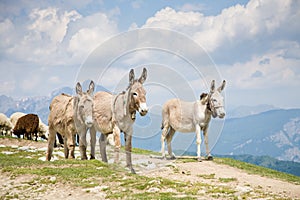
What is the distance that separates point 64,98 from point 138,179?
7.48m

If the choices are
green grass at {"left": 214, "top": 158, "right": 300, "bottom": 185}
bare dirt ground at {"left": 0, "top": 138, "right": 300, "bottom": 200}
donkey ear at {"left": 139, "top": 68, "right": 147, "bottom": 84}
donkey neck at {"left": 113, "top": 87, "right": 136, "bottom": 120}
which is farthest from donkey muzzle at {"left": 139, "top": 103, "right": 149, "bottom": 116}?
green grass at {"left": 214, "top": 158, "right": 300, "bottom": 185}

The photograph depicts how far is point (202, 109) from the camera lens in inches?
890

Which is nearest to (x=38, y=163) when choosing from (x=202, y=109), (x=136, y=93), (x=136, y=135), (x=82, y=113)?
(x=82, y=113)

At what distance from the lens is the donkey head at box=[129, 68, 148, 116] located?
1270 centimetres

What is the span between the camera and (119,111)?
559 inches

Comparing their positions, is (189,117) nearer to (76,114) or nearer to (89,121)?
(76,114)

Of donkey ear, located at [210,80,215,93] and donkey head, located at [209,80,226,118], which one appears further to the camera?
donkey ear, located at [210,80,215,93]

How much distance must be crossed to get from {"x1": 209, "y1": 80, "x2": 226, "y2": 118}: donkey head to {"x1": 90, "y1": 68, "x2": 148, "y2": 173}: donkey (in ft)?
25.6

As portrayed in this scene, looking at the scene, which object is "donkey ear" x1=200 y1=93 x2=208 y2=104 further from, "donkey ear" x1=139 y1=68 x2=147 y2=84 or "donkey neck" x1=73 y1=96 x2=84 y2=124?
"donkey ear" x1=139 y1=68 x2=147 y2=84

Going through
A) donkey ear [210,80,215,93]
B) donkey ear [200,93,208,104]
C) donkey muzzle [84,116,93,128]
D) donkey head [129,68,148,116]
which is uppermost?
donkey ear [210,80,215,93]

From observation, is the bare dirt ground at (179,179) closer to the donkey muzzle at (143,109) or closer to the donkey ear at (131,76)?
the donkey muzzle at (143,109)

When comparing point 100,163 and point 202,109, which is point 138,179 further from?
point 202,109

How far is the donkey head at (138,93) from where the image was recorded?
500 inches

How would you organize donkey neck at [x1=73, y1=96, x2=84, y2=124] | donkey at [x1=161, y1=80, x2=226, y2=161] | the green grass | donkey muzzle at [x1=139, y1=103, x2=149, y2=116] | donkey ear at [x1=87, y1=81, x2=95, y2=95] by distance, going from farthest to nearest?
donkey at [x1=161, y1=80, x2=226, y2=161], the green grass, donkey neck at [x1=73, y1=96, x2=84, y2=124], donkey ear at [x1=87, y1=81, x2=95, y2=95], donkey muzzle at [x1=139, y1=103, x2=149, y2=116]
